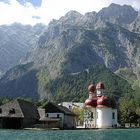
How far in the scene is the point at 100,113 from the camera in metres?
140

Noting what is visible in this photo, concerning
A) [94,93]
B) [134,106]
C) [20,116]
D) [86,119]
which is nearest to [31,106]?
[20,116]

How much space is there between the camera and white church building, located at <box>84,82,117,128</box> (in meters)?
139

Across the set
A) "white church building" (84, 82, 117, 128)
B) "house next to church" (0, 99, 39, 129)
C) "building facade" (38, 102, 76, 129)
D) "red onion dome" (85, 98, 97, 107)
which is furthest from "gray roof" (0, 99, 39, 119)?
"red onion dome" (85, 98, 97, 107)

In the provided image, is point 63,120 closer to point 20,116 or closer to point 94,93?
point 20,116

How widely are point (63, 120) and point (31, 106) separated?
34.8ft

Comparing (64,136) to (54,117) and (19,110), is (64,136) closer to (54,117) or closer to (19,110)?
(19,110)

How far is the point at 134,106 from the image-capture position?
174125 mm

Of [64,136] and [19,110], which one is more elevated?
[19,110]

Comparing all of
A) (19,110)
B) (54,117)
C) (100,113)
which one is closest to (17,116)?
(19,110)

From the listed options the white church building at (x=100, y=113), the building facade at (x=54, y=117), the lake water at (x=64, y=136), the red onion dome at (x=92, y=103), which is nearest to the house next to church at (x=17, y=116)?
the building facade at (x=54, y=117)

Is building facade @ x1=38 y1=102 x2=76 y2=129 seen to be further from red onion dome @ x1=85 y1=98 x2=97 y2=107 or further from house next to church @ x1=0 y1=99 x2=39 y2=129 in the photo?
red onion dome @ x1=85 y1=98 x2=97 y2=107

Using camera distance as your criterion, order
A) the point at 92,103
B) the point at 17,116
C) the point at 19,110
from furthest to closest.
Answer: the point at 92,103
the point at 19,110
the point at 17,116

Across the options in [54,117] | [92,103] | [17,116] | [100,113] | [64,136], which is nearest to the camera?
[64,136]

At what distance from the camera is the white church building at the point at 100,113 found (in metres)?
139
